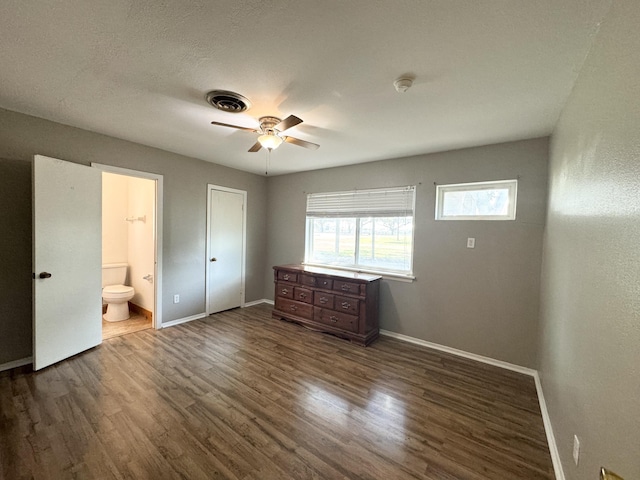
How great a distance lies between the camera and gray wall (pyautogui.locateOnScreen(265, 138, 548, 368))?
274 centimetres

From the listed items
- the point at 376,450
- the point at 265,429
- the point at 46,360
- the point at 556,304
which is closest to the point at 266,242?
the point at 46,360

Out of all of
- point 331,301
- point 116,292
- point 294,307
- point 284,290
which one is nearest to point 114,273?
point 116,292

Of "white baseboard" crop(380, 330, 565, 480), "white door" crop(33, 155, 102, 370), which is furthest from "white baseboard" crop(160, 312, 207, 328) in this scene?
"white baseboard" crop(380, 330, 565, 480)

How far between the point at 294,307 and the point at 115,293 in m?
2.64

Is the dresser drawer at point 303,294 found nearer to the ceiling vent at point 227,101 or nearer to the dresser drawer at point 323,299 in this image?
the dresser drawer at point 323,299

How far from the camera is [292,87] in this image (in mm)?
1938

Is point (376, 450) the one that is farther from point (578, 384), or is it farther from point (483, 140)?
point (483, 140)

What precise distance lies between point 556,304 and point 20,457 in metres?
3.64

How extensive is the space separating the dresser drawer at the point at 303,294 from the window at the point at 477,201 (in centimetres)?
204

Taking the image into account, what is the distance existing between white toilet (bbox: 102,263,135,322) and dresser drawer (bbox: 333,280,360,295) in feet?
10.3

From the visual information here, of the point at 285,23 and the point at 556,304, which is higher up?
the point at 285,23

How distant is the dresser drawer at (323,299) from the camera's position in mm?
3652

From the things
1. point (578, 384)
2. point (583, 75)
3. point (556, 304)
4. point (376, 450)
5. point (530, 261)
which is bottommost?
point (376, 450)

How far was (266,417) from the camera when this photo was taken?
6.55ft
